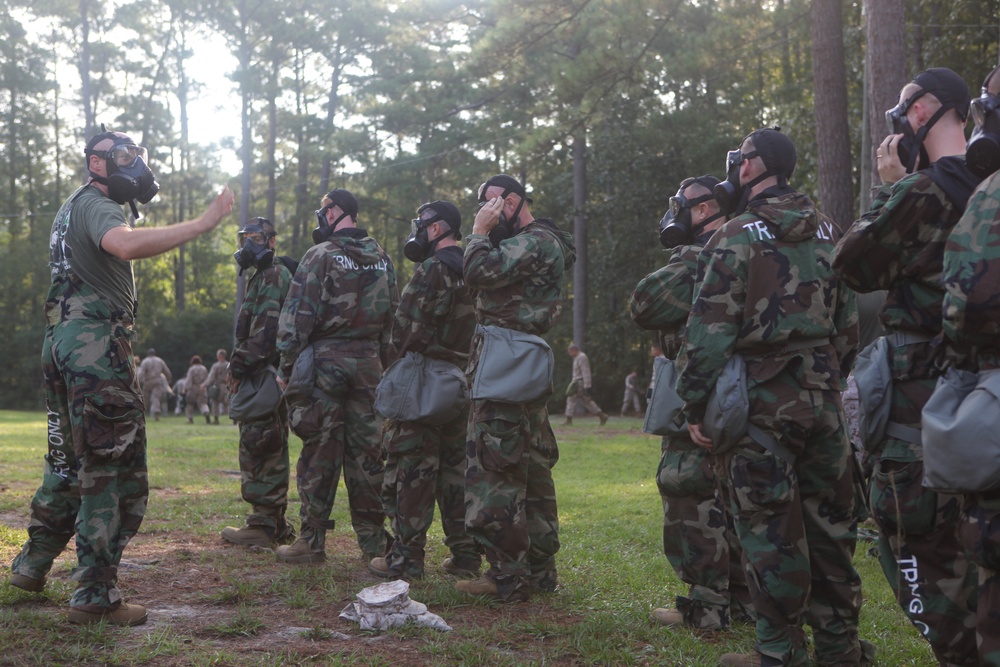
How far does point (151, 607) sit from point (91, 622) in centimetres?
58

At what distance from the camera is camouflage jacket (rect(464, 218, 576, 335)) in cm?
588

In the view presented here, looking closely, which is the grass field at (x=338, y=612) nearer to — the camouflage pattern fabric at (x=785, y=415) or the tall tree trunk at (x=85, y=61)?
the camouflage pattern fabric at (x=785, y=415)

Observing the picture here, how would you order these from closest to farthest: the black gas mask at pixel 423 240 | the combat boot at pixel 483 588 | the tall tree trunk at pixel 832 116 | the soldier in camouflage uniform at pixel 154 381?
the combat boot at pixel 483 588
the black gas mask at pixel 423 240
the tall tree trunk at pixel 832 116
the soldier in camouflage uniform at pixel 154 381

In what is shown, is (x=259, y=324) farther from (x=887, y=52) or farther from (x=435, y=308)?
(x=887, y=52)

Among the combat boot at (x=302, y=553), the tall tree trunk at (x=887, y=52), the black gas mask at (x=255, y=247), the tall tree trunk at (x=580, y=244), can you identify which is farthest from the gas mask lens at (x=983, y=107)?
the tall tree trunk at (x=580, y=244)

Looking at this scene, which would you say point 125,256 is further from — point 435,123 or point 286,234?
point 286,234

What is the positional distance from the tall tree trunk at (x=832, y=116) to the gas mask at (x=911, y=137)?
873cm

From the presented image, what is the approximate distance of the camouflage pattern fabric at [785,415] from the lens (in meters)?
4.25

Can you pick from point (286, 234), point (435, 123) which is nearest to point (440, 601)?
point (435, 123)

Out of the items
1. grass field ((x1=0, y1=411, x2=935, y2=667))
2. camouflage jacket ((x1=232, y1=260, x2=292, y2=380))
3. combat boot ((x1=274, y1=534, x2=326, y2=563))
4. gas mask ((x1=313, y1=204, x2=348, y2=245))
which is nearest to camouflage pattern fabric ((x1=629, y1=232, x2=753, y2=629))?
grass field ((x1=0, y1=411, x2=935, y2=667))

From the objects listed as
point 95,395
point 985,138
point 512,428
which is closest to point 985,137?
point 985,138

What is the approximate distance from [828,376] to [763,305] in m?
0.41

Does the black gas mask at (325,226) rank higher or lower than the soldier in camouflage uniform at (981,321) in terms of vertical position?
higher

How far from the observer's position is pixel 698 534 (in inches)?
209
